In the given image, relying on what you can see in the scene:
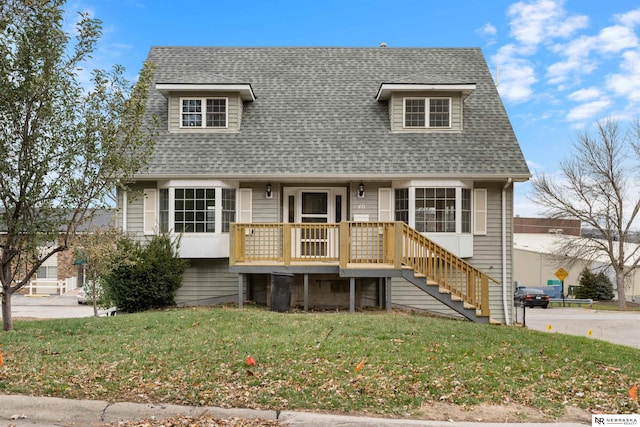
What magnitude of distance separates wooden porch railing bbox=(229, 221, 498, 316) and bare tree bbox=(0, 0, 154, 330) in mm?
4263

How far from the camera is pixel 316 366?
655 centimetres

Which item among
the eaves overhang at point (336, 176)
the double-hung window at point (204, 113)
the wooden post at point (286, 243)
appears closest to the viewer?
the wooden post at point (286, 243)

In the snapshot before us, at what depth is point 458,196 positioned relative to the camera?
544 inches

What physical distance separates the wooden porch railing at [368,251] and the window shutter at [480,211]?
1.77m

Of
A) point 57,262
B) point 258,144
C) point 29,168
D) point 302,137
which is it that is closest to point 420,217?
point 302,137

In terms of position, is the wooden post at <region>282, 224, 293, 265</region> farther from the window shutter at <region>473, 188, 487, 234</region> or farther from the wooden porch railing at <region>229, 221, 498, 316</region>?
the window shutter at <region>473, 188, 487, 234</region>

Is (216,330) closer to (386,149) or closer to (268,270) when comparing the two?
(268,270)

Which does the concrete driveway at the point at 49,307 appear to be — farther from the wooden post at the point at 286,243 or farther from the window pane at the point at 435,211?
the window pane at the point at 435,211

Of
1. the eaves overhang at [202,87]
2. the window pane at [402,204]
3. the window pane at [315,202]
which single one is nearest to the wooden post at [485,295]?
the window pane at [402,204]

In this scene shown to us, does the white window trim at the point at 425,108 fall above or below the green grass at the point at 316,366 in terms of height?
above

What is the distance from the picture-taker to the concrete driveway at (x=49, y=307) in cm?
2452

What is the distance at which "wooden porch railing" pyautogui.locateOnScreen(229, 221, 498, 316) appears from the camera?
1201 centimetres

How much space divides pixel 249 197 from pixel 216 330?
5.93 meters

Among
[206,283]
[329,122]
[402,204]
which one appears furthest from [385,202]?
[206,283]
